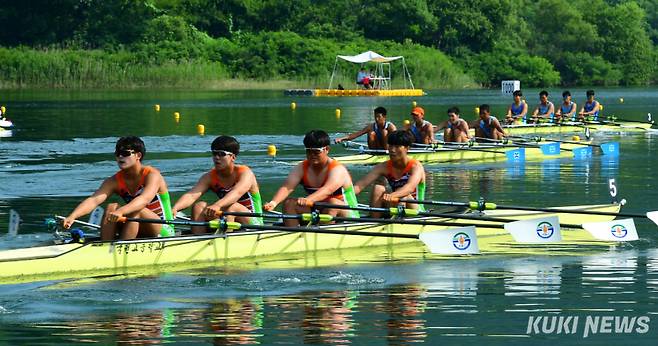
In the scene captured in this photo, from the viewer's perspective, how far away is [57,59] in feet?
233

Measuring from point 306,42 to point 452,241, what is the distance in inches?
2735

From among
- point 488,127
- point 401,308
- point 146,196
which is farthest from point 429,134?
point 401,308

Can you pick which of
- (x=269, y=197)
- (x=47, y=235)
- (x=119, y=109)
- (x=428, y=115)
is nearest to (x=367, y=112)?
(x=428, y=115)

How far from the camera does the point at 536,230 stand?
15.1 metres

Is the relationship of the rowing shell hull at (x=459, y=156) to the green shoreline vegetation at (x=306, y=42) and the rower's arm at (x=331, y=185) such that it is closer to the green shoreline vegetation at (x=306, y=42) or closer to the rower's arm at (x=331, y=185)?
Result: the rower's arm at (x=331, y=185)

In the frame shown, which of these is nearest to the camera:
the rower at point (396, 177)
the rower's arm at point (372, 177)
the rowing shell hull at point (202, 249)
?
the rowing shell hull at point (202, 249)

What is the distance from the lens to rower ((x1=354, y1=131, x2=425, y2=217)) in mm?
15514

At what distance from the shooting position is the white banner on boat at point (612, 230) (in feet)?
50.4

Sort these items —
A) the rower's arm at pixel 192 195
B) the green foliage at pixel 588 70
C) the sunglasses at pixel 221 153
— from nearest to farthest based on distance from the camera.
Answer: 1. the sunglasses at pixel 221 153
2. the rower's arm at pixel 192 195
3. the green foliage at pixel 588 70

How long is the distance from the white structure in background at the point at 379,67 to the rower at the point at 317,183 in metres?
54.0

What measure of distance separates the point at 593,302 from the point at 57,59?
61500 mm

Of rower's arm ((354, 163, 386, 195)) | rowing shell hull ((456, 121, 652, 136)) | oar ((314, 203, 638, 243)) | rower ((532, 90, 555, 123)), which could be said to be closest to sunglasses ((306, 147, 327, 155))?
oar ((314, 203, 638, 243))

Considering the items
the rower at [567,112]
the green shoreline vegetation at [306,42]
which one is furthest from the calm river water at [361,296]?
the green shoreline vegetation at [306,42]

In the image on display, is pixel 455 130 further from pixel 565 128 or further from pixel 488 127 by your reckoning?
pixel 565 128
